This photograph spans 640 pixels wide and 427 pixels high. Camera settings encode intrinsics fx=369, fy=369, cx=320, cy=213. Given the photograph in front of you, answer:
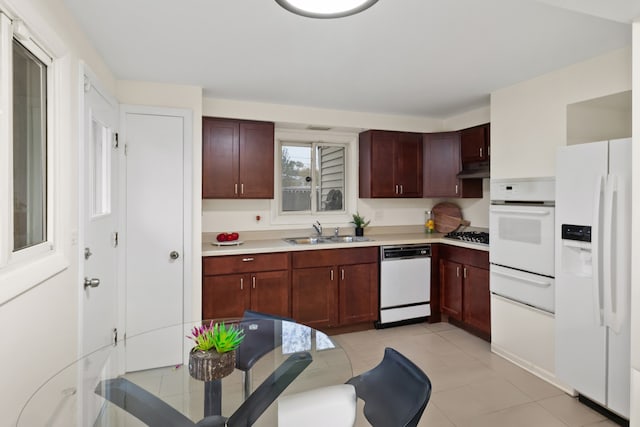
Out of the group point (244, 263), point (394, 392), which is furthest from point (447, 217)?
point (394, 392)

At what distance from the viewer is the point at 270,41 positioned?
2.30 metres

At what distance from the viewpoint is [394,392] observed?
4.85ft

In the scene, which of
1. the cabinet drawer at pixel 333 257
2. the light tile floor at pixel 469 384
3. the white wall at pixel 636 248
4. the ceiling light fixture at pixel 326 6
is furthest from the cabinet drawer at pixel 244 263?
the white wall at pixel 636 248

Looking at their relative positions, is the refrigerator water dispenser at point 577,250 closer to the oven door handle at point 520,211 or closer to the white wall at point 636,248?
the oven door handle at point 520,211

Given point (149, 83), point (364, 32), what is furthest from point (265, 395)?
point (149, 83)

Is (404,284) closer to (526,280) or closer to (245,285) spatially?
(526,280)

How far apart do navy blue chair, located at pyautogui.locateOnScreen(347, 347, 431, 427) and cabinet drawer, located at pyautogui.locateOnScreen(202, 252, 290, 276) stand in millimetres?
1894

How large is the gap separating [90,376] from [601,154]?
3.02 meters

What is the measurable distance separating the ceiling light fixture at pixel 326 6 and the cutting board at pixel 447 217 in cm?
328

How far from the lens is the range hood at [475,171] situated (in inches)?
146

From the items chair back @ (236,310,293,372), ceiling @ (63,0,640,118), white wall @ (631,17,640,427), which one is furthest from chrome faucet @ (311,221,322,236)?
white wall @ (631,17,640,427)

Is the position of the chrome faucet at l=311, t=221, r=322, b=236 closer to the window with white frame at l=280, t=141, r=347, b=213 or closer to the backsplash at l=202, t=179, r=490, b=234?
the backsplash at l=202, t=179, r=490, b=234

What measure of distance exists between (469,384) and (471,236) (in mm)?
1658

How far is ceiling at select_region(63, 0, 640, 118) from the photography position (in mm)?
1903
